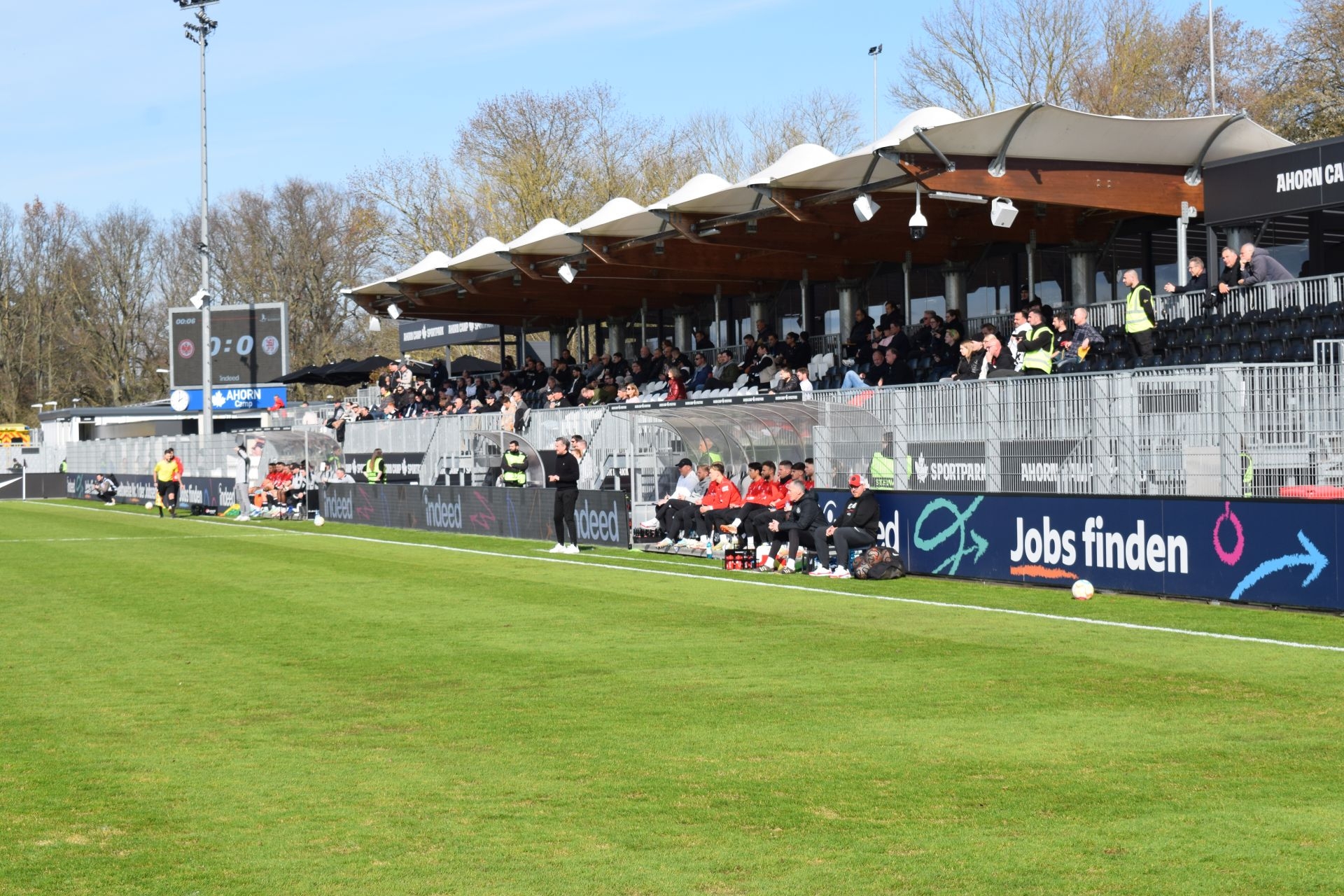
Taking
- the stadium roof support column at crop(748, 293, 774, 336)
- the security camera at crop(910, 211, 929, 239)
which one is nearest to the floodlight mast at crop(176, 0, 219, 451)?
the stadium roof support column at crop(748, 293, 774, 336)

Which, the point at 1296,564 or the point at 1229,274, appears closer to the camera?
the point at 1296,564

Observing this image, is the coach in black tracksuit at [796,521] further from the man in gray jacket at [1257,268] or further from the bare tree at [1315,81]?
the bare tree at [1315,81]

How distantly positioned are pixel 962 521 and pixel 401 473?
69.0 ft

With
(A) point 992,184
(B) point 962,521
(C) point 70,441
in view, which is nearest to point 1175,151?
(A) point 992,184

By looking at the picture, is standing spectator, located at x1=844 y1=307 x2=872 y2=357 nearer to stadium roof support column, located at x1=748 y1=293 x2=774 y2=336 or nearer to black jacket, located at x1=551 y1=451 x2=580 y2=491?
black jacket, located at x1=551 y1=451 x2=580 y2=491

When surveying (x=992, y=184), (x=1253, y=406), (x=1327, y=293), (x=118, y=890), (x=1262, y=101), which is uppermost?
(x=1262, y=101)

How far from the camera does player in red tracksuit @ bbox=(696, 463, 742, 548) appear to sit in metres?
23.4

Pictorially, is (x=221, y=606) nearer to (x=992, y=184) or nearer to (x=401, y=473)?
(x=992, y=184)

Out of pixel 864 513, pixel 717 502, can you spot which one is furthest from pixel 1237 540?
pixel 717 502

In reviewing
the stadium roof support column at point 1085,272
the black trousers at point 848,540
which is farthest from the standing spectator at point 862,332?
the black trousers at point 848,540

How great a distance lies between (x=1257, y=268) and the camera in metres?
20.9

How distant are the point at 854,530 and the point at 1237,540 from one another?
5.44 metres

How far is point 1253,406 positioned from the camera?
15375 millimetres

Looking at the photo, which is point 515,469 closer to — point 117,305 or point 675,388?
point 675,388
